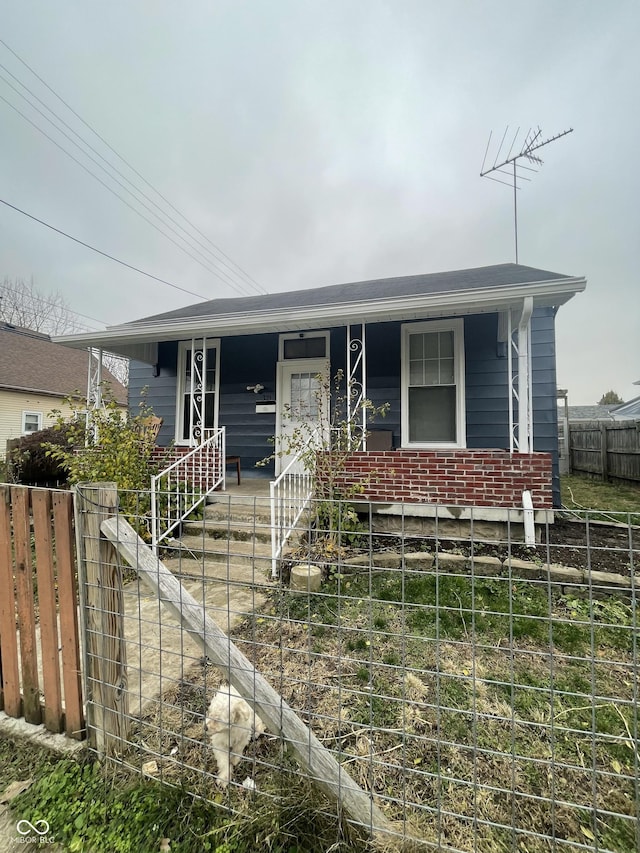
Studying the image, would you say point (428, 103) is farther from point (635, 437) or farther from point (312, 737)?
point (312, 737)

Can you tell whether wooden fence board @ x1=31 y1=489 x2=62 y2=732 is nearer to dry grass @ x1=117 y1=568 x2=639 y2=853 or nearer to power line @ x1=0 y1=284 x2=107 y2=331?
dry grass @ x1=117 y1=568 x2=639 y2=853

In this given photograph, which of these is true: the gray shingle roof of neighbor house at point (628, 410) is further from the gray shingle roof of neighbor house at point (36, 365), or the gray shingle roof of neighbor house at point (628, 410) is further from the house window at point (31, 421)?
the house window at point (31, 421)

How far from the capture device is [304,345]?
6.82m

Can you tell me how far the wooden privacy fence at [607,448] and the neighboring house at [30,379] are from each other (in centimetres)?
1706

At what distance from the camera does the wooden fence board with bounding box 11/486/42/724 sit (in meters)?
1.77

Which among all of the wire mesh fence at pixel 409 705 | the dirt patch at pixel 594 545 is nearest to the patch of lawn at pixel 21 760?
the wire mesh fence at pixel 409 705

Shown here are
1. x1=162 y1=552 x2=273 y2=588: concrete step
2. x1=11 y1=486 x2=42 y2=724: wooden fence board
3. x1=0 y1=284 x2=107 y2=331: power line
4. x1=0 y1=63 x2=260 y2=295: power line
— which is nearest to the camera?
x1=11 y1=486 x2=42 y2=724: wooden fence board

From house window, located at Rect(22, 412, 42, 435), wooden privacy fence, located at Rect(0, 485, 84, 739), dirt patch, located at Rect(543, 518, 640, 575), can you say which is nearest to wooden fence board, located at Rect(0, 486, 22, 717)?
wooden privacy fence, located at Rect(0, 485, 84, 739)

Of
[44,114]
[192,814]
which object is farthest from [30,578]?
Answer: [44,114]

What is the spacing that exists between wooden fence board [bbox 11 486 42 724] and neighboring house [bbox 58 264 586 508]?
11.2 ft

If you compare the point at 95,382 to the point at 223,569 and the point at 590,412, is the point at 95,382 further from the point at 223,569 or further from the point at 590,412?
the point at 590,412

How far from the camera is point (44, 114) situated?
11.2m

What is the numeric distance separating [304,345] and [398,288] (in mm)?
2065

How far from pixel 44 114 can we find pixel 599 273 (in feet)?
61.5
